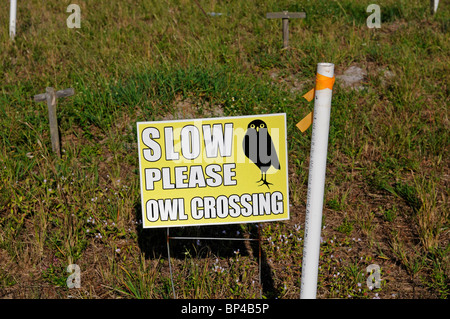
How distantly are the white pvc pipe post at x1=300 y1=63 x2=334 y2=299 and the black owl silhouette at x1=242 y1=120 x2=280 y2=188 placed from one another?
2.50 feet

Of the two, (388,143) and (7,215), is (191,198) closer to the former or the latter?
(7,215)

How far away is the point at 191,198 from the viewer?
10.7ft

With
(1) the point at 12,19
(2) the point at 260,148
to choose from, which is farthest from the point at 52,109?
(1) the point at 12,19

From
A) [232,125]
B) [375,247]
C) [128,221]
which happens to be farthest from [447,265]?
[128,221]

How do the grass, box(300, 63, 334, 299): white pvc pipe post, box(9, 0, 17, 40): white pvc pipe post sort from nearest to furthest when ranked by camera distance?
box(300, 63, 334, 299): white pvc pipe post
the grass
box(9, 0, 17, 40): white pvc pipe post

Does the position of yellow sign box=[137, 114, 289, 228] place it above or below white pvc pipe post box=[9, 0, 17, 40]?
below

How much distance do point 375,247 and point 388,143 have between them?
158 centimetres

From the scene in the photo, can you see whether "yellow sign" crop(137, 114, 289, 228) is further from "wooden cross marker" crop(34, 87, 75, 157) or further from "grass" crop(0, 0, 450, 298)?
"wooden cross marker" crop(34, 87, 75, 157)

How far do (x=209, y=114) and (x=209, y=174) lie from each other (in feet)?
8.36

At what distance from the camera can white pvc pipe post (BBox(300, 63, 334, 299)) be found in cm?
237

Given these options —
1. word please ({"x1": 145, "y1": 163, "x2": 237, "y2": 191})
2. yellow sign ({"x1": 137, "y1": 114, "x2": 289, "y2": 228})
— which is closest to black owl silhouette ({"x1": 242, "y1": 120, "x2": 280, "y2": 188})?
yellow sign ({"x1": 137, "y1": 114, "x2": 289, "y2": 228})

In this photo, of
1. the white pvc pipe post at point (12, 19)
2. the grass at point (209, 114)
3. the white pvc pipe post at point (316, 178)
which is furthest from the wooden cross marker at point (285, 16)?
the white pvc pipe post at point (316, 178)

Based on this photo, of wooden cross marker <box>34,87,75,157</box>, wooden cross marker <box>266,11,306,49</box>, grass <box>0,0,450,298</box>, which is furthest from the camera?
wooden cross marker <box>266,11,306,49</box>

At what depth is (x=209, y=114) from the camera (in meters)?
5.71
